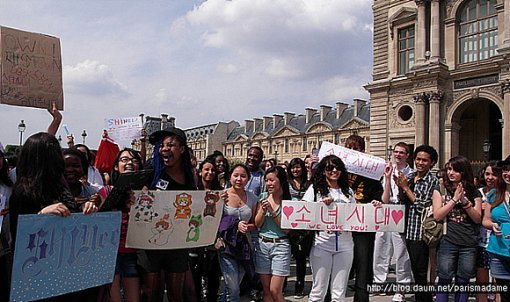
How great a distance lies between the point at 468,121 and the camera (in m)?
31.1

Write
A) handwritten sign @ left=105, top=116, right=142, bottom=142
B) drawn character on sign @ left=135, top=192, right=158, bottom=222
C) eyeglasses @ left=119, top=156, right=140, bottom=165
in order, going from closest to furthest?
drawn character on sign @ left=135, top=192, right=158, bottom=222 < eyeglasses @ left=119, top=156, right=140, bottom=165 < handwritten sign @ left=105, top=116, right=142, bottom=142

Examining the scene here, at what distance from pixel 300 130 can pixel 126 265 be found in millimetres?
75044

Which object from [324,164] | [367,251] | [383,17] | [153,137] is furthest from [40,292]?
[383,17]

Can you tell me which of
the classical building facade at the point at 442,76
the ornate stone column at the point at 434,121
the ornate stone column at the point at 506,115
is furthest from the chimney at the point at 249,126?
the ornate stone column at the point at 506,115

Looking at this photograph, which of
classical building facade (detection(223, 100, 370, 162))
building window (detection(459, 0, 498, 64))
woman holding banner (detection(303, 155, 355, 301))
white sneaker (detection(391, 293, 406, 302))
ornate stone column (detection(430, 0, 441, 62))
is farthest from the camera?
classical building facade (detection(223, 100, 370, 162))

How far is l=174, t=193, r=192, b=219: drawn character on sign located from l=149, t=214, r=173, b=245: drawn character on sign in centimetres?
12

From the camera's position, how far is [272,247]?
18.0 feet

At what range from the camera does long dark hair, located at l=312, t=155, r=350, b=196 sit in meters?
5.54

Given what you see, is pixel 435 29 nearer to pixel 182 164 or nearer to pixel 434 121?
pixel 434 121

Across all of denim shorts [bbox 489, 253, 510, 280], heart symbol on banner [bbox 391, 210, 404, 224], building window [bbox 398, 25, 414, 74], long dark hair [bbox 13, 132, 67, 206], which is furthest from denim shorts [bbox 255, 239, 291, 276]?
building window [bbox 398, 25, 414, 74]

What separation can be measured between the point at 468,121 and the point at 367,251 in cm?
2892

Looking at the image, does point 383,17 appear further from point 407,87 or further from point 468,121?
point 468,121

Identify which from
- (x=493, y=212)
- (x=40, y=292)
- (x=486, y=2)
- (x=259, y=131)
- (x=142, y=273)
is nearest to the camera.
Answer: (x=40, y=292)

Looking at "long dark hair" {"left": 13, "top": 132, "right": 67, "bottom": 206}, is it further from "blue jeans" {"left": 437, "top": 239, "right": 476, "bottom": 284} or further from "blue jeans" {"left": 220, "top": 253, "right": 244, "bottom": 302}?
"blue jeans" {"left": 437, "top": 239, "right": 476, "bottom": 284}
